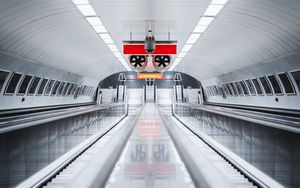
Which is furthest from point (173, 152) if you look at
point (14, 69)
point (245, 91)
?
point (245, 91)

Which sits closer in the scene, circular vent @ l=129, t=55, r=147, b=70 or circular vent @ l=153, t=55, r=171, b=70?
circular vent @ l=129, t=55, r=147, b=70

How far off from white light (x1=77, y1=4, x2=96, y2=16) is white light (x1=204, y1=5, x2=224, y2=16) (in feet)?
15.0

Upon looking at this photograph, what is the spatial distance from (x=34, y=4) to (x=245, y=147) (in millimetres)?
8110

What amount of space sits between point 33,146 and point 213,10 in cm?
871

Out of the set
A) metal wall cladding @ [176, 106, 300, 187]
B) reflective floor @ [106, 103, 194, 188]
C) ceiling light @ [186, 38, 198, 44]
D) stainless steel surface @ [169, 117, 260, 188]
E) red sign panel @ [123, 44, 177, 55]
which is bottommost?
stainless steel surface @ [169, 117, 260, 188]

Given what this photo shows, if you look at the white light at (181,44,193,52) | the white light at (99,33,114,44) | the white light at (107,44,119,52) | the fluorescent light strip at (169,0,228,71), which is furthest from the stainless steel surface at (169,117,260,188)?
the white light at (107,44,119,52)

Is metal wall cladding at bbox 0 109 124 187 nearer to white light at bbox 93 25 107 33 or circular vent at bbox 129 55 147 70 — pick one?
circular vent at bbox 129 55 147 70

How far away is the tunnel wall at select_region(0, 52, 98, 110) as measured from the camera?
16.4 m

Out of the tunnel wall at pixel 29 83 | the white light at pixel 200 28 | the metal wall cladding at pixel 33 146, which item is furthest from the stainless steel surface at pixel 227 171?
the tunnel wall at pixel 29 83

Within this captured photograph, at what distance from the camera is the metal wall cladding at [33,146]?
5129 millimetres

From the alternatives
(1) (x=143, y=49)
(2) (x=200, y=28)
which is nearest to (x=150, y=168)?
(1) (x=143, y=49)

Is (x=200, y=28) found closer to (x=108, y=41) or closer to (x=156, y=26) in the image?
(x=156, y=26)

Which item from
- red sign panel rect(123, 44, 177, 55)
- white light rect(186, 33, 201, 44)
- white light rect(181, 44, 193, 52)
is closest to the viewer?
red sign panel rect(123, 44, 177, 55)

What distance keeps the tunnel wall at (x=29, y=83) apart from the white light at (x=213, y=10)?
9.50 meters
